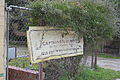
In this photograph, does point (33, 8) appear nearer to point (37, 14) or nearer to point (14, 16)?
point (37, 14)

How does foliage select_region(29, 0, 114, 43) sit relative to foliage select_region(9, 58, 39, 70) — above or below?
above

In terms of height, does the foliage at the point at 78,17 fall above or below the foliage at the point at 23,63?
above

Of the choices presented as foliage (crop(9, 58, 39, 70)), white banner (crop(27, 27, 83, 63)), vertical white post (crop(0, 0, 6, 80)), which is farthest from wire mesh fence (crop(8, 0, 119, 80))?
vertical white post (crop(0, 0, 6, 80))

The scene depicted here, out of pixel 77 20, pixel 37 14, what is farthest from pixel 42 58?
pixel 77 20

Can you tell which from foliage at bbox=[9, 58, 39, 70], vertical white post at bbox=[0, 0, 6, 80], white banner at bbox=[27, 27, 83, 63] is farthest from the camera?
foliage at bbox=[9, 58, 39, 70]

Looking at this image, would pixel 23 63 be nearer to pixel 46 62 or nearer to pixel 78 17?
pixel 46 62

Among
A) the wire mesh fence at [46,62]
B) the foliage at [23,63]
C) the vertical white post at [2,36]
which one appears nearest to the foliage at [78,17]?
the wire mesh fence at [46,62]

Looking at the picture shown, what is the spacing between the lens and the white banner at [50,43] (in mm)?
2982

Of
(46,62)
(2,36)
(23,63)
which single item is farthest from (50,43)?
(23,63)

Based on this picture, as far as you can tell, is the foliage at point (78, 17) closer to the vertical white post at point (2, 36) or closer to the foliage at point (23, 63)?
the vertical white post at point (2, 36)

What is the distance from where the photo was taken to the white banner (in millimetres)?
2982

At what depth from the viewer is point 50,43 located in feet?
10.6

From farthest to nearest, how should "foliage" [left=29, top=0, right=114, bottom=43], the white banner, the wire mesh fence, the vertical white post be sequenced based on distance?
the wire mesh fence → "foliage" [left=29, top=0, right=114, bottom=43] → the white banner → the vertical white post

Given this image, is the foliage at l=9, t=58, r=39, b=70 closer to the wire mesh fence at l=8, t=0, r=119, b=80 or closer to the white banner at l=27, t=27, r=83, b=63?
the wire mesh fence at l=8, t=0, r=119, b=80
